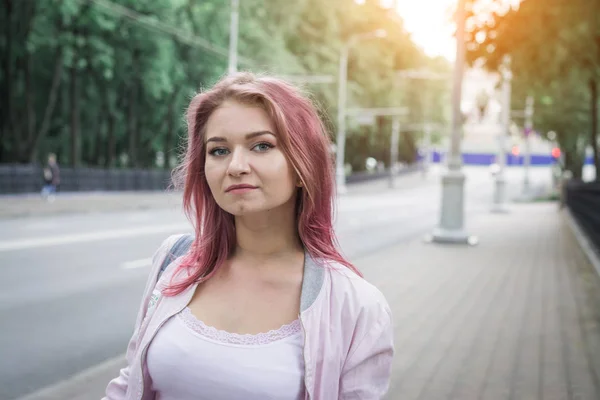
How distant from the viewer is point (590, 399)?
520 centimetres

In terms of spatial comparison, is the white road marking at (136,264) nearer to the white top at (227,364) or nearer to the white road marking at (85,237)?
the white road marking at (85,237)

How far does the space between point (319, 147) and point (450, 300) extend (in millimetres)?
7330

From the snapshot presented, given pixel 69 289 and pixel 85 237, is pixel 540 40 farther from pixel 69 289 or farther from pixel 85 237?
pixel 69 289

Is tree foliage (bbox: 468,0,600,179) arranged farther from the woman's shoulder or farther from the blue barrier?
the blue barrier

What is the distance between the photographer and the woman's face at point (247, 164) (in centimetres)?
213

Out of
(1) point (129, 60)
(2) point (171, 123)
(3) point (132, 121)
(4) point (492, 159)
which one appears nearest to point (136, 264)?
(1) point (129, 60)

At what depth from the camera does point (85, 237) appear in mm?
16234

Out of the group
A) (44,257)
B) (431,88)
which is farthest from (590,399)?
(431,88)

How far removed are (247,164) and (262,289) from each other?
1.13 feet

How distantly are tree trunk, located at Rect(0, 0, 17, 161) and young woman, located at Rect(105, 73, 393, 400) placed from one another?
32.4 meters

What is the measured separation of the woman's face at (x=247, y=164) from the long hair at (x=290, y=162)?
1.1 inches

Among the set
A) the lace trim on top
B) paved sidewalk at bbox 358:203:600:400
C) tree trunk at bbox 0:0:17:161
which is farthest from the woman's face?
tree trunk at bbox 0:0:17:161

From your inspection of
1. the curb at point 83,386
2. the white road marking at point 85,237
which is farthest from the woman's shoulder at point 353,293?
the white road marking at point 85,237

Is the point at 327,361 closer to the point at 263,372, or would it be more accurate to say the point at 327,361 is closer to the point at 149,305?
the point at 263,372
